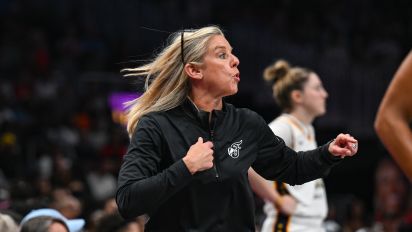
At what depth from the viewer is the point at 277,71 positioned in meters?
5.85

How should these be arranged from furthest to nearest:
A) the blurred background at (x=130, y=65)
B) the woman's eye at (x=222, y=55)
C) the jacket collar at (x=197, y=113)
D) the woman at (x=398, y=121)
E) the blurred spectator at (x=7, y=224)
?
1. the blurred background at (x=130, y=65)
2. the blurred spectator at (x=7, y=224)
3. the woman's eye at (x=222, y=55)
4. the jacket collar at (x=197, y=113)
5. the woman at (x=398, y=121)

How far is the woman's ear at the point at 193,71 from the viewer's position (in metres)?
3.57

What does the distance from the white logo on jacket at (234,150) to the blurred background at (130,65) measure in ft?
19.3

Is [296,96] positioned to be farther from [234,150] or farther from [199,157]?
[199,157]

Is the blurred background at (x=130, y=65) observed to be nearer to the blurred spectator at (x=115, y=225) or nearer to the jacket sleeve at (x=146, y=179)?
the blurred spectator at (x=115, y=225)

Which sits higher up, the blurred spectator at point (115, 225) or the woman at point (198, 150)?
the woman at point (198, 150)

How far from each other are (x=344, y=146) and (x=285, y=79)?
2.48 meters

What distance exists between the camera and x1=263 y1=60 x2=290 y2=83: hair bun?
19.0 feet

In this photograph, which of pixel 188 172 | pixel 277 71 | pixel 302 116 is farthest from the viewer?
pixel 277 71

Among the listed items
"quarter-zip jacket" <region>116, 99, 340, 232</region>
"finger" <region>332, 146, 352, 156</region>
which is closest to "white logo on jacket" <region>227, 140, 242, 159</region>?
"quarter-zip jacket" <region>116, 99, 340, 232</region>

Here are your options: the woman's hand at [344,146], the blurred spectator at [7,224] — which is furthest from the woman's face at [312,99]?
the woman's hand at [344,146]

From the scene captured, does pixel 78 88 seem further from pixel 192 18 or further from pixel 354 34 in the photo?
pixel 354 34

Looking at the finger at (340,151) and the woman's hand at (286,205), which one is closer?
the finger at (340,151)

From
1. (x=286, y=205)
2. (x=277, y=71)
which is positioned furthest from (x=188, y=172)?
(x=277, y=71)
